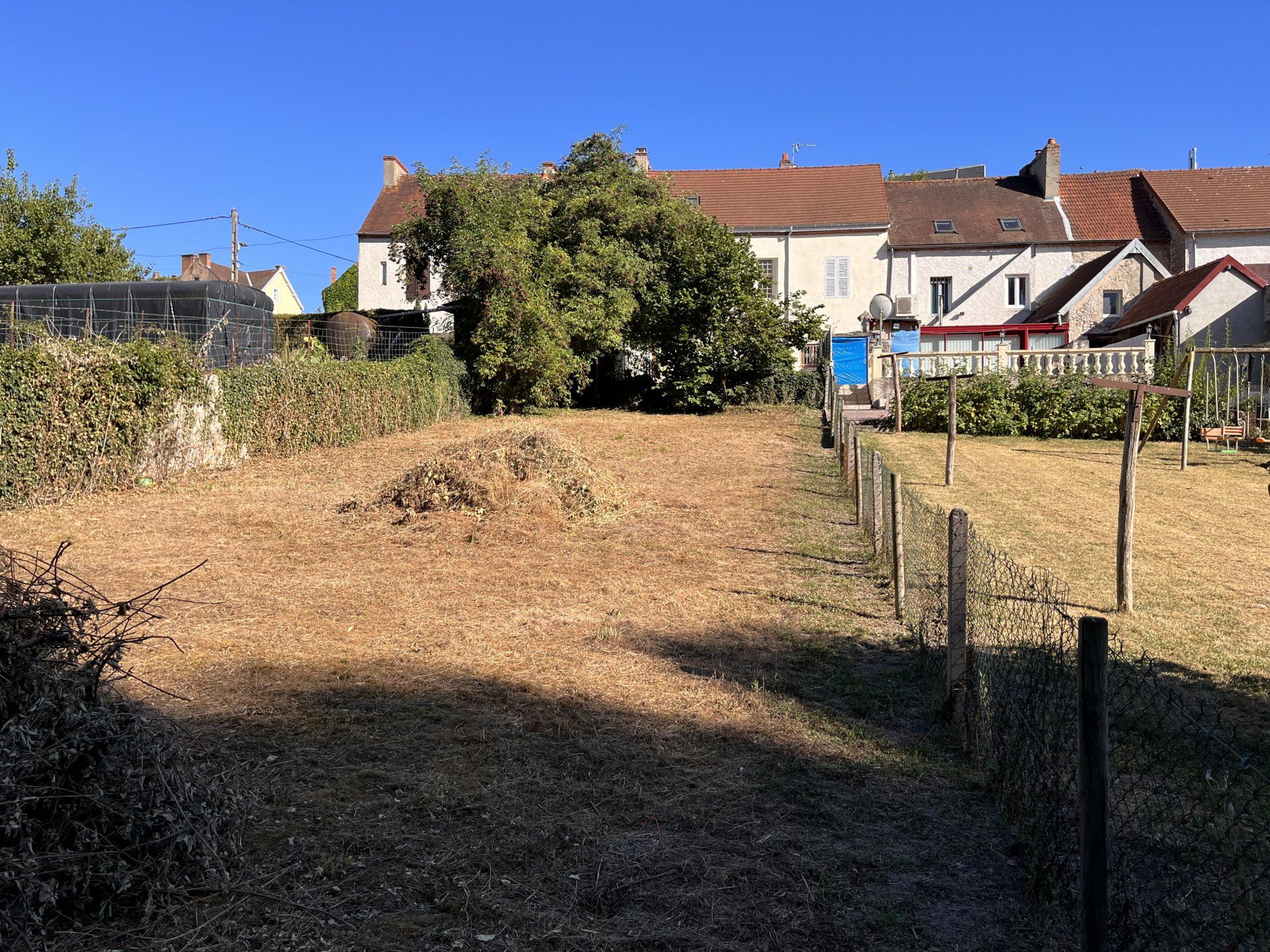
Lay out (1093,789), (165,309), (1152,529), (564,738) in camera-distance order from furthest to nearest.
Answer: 1. (165,309)
2. (1152,529)
3. (564,738)
4. (1093,789)

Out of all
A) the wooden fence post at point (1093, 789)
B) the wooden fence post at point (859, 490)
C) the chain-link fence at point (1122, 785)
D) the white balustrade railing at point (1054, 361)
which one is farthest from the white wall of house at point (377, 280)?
the wooden fence post at point (1093, 789)

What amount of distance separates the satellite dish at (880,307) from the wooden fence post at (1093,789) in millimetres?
31241

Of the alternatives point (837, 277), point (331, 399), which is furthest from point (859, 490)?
point (837, 277)

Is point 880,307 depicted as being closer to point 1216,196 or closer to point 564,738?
point 1216,196

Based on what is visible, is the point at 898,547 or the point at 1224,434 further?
the point at 1224,434

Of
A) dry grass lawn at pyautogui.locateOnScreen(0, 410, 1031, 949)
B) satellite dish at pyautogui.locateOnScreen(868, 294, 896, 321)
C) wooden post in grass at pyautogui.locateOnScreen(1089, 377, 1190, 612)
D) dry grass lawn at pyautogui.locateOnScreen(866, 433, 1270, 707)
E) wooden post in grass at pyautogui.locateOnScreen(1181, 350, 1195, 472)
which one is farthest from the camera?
satellite dish at pyautogui.locateOnScreen(868, 294, 896, 321)

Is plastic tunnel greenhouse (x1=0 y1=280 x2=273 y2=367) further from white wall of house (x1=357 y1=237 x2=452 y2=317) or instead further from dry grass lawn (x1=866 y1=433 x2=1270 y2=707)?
white wall of house (x1=357 y1=237 x2=452 y2=317)

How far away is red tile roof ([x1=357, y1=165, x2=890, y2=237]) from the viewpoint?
128ft

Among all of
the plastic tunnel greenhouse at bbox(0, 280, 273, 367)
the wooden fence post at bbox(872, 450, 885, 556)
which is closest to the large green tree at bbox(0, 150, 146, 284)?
the plastic tunnel greenhouse at bbox(0, 280, 273, 367)

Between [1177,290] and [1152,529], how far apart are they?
20.2 metres

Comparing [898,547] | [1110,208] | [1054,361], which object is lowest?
[898,547]

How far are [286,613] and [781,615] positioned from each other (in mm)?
3885

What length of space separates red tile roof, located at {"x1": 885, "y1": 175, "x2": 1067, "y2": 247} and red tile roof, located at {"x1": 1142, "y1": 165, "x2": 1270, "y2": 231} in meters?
4.02

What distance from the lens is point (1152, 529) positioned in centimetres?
1188
